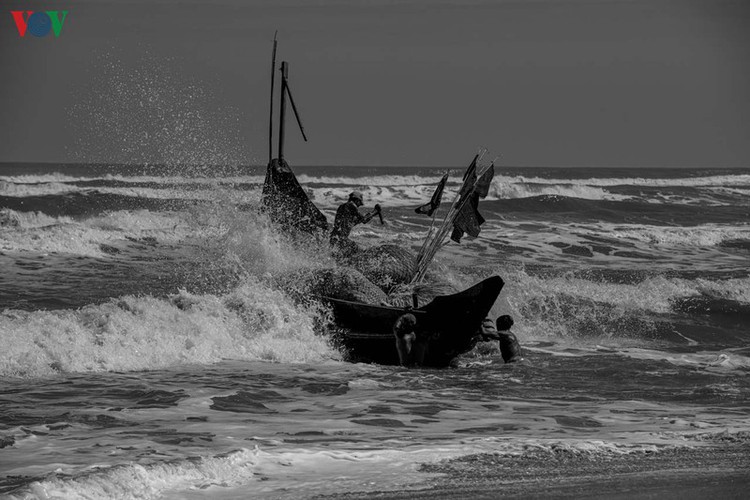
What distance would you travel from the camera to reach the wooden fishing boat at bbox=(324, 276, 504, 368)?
11.4 m

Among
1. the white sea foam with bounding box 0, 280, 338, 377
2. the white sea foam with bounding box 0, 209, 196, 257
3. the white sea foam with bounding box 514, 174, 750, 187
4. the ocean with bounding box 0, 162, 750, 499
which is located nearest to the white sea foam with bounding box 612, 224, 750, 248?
the ocean with bounding box 0, 162, 750, 499

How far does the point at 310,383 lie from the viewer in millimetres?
10344

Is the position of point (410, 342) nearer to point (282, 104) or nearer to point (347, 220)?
point (347, 220)

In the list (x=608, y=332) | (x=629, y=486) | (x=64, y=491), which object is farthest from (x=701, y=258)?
(x=64, y=491)

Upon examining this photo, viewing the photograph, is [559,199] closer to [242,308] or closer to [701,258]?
[701,258]

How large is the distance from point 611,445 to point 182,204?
94.5 ft

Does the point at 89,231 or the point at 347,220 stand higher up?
the point at 347,220

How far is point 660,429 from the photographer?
8391 mm

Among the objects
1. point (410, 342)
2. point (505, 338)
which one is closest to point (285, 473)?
point (410, 342)

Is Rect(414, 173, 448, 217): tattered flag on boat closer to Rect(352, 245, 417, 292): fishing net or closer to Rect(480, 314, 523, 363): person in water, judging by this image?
Rect(352, 245, 417, 292): fishing net

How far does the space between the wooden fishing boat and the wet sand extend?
3975mm

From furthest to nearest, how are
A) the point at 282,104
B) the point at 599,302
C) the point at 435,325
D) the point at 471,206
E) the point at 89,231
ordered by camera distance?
the point at 89,231 → the point at 599,302 → the point at 282,104 → the point at 471,206 → the point at 435,325

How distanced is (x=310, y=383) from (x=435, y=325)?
178 cm

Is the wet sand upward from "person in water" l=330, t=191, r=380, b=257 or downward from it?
downward
